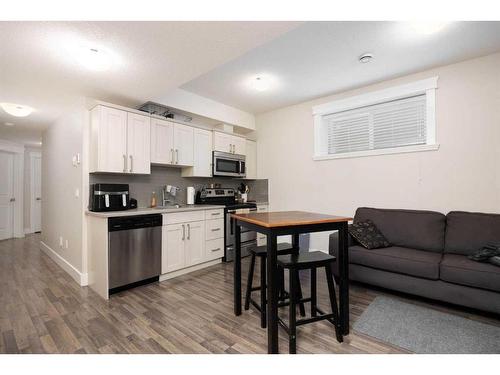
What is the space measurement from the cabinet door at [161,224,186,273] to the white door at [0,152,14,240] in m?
5.25

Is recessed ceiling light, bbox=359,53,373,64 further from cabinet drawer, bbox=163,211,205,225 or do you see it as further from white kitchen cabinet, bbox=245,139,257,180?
cabinet drawer, bbox=163,211,205,225

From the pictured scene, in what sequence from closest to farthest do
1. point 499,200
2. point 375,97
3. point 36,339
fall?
point 36,339
point 499,200
point 375,97

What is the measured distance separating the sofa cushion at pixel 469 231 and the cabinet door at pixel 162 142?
136 inches

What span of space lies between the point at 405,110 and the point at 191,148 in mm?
2999

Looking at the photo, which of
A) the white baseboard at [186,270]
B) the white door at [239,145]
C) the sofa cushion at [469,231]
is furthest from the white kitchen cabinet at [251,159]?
the sofa cushion at [469,231]

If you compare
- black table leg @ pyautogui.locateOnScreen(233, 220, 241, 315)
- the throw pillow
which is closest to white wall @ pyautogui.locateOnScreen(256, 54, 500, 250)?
the throw pillow

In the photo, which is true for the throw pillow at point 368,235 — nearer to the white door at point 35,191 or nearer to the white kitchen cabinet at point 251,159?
the white kitchen cabinet at point 251,159

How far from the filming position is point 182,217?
10.4 feet

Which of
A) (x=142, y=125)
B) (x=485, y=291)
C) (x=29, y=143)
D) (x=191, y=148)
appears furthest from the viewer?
(x=29, y=143)

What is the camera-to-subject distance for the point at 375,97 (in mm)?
3326

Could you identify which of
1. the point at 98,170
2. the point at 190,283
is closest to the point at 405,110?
the point at 190,283

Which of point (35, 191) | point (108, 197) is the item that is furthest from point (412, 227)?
point (35, 191)

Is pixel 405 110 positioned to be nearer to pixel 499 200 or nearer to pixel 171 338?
pixel 499 200

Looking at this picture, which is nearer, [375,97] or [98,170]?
[98,170]
